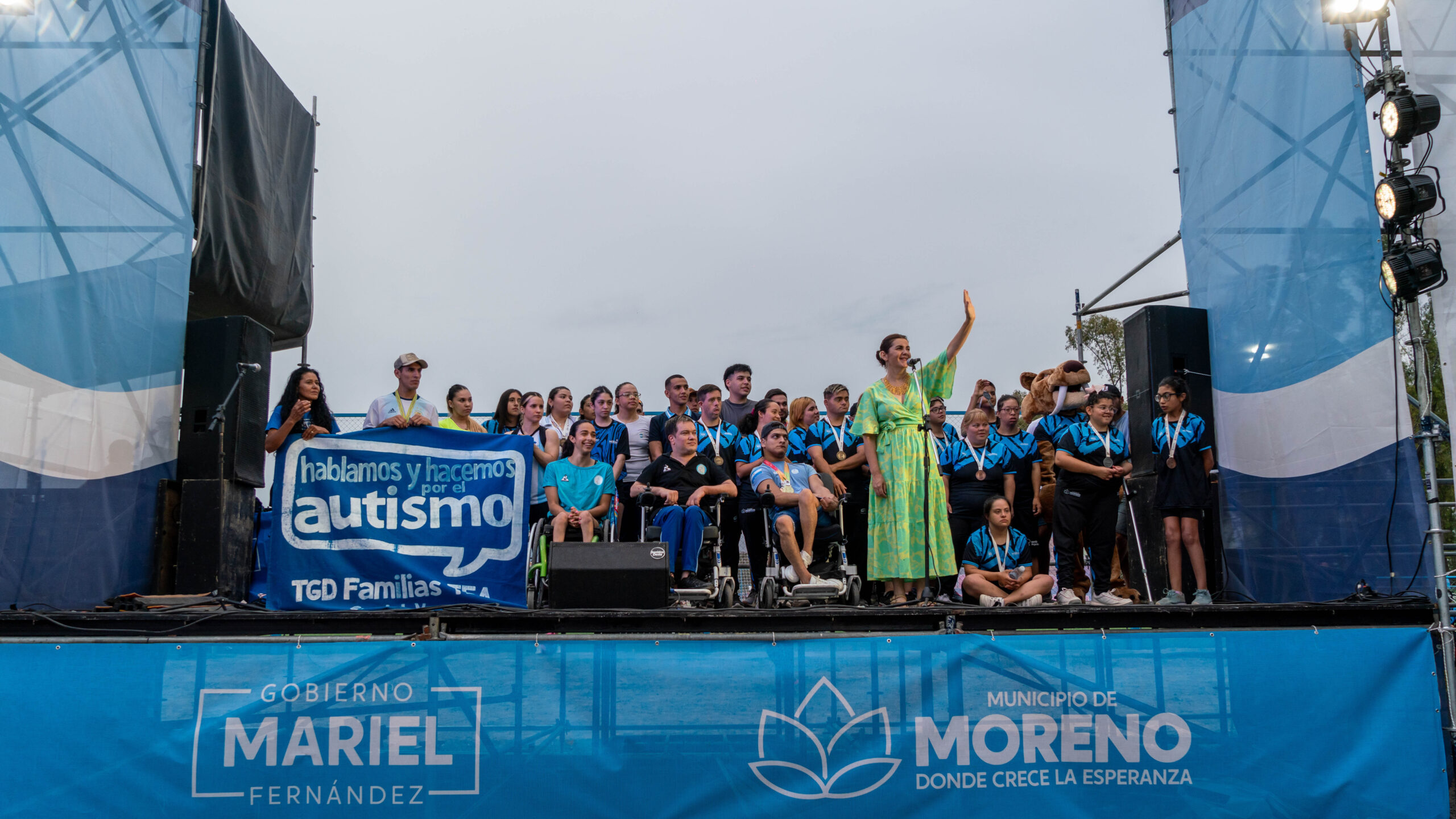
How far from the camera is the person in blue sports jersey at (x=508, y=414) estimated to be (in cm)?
789

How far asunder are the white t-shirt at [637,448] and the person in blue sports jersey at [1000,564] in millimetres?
2507

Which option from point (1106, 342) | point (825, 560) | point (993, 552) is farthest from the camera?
point (1106, 342)

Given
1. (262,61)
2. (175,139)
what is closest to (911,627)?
(175,139)

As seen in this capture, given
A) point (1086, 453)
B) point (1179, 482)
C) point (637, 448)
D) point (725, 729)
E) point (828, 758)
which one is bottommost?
point (828, 758)

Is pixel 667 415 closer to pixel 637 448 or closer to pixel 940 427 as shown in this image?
pixel 637 448

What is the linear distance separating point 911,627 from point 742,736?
1.12 metres

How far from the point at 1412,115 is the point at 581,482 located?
5333 mm

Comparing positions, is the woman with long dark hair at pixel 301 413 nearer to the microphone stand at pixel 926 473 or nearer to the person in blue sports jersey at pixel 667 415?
the person in blue sports jersey at pixel 667 415

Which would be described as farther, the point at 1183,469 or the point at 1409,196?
the point at 1183,469

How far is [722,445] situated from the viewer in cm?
754

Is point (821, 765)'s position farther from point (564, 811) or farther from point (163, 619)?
point (163, 619)

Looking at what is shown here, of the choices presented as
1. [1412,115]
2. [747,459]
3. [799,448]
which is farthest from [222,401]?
[1412,115]

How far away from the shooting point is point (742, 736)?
4410mm

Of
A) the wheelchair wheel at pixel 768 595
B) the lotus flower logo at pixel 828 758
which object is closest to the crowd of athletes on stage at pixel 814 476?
the wheelchair wheel at pixel 768 595
